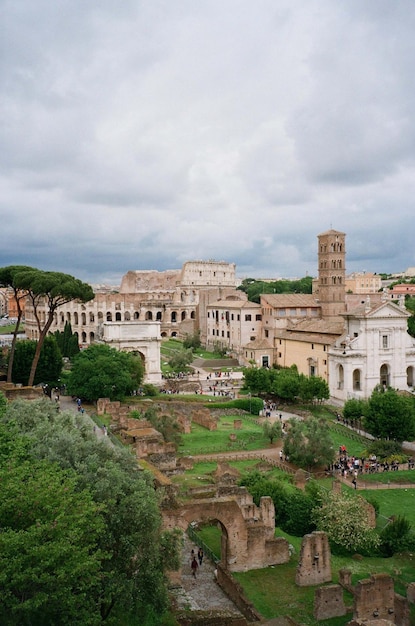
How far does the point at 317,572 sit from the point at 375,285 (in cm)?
14767

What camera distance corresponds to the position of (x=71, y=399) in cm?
4638

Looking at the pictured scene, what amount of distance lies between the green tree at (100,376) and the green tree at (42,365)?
11.1ft

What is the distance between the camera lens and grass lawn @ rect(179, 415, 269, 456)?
35.5 m

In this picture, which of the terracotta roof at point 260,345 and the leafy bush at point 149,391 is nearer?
the leafy bush at point 149,391

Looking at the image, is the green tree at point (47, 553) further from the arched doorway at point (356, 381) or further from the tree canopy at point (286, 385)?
the arched doorway at point (356, 381)

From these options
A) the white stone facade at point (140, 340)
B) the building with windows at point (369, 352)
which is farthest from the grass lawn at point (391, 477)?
the white stone facade at point (140, 340)

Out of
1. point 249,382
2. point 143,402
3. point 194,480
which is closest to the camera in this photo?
point 194,480

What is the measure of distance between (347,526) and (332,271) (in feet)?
150

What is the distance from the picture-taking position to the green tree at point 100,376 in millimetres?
43688

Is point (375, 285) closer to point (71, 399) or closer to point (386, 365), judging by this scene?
point (386, 365)

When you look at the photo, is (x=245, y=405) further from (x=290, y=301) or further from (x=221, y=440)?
(x=290, y=301)

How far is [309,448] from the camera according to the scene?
32000mm

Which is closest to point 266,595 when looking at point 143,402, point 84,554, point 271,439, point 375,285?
point 84,554

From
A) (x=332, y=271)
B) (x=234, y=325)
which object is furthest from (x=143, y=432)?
(x=234, y=325)
